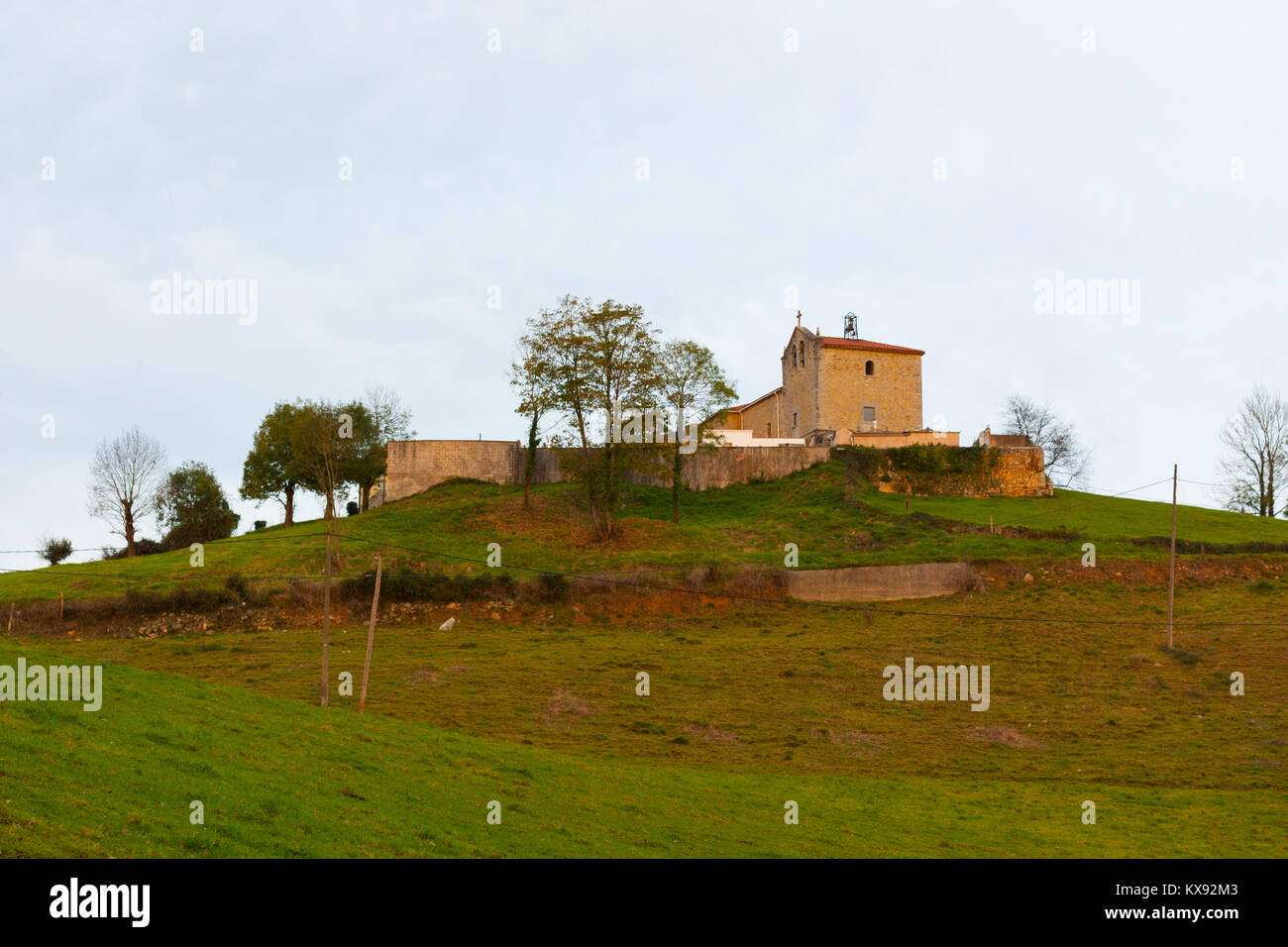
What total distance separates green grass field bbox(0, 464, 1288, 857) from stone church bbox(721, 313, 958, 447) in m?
6.57

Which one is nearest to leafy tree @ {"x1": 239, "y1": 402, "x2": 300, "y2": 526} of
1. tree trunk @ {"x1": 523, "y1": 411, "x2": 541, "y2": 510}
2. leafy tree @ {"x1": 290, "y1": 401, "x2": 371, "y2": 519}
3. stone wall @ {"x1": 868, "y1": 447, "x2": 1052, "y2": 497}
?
leafy tree @ {"x1": 290, "y1": 401, "x2": 371, "y2": 519}

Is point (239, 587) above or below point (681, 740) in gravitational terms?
above

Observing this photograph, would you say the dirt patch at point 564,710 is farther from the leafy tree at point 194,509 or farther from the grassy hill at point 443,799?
the leafy tree at point 194,509

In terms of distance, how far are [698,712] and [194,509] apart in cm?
5641

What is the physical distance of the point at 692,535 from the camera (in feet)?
190

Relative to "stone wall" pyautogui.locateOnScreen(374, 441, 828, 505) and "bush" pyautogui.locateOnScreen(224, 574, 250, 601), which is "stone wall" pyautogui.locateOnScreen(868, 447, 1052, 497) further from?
"bush" pyautogui.locateOnScreen(224, 574, 250, 601)

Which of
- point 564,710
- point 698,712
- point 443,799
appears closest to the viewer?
point 443,799

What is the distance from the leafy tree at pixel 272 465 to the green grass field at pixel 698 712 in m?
12.4

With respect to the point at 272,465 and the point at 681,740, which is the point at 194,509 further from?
the point at 681,740

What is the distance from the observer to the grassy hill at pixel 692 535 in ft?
174

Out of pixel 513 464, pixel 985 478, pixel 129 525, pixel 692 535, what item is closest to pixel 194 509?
pixel 129 525

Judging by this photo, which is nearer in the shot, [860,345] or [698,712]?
[698,712]

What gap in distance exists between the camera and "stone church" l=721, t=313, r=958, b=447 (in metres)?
72.9
